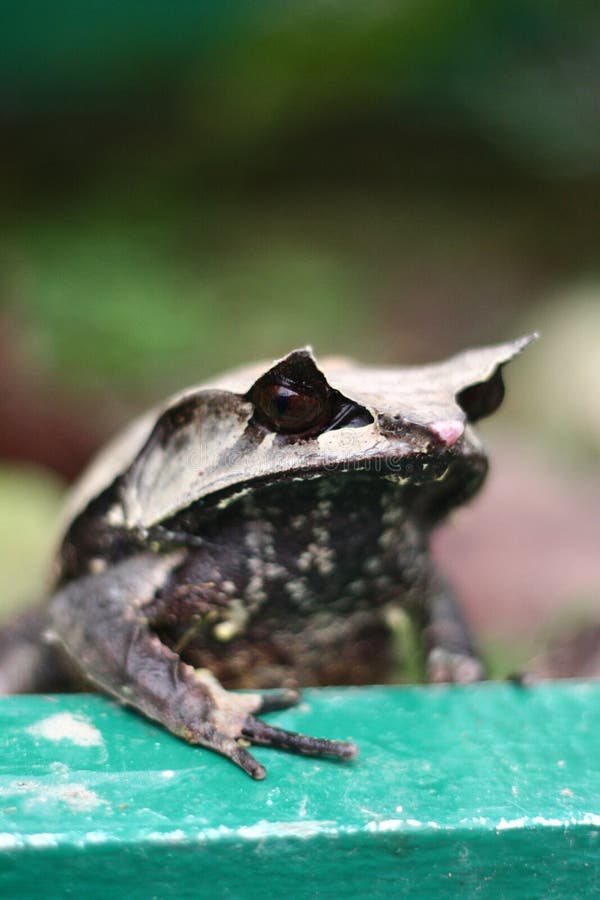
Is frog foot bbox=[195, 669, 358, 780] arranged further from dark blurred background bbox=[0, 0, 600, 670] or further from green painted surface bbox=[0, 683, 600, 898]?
dark blurred background bbox=[0, 0, 600, 670]

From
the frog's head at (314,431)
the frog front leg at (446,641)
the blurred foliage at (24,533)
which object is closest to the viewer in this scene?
the frog's head at (314,431)

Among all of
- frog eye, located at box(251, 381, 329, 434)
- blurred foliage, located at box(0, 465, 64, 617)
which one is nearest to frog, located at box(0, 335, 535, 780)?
frog eye, located at box(251, 381, 329, 434)

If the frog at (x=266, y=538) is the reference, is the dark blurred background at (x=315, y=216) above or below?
above

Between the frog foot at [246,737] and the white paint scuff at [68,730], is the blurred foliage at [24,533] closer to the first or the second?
the white paint scuff at [68,730]

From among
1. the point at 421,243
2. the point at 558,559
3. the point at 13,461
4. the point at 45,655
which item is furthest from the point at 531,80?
the point at 45,655

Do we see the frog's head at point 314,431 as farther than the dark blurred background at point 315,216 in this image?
No

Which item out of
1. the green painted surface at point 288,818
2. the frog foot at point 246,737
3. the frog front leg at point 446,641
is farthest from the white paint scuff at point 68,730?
the frog front leg at point 446,641

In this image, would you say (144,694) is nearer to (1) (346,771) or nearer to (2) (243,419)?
(1) (346,771)
